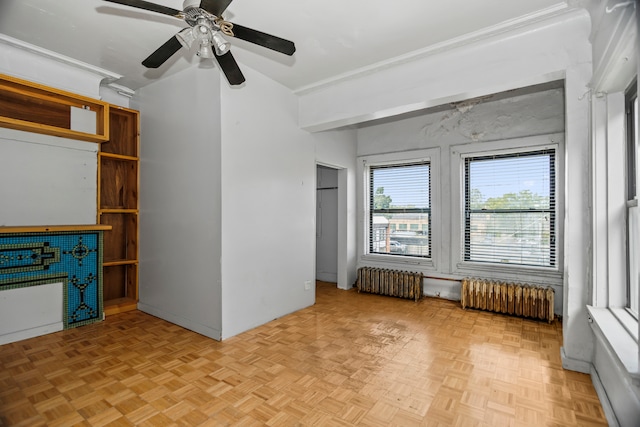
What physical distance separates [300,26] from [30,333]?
4.17 meters

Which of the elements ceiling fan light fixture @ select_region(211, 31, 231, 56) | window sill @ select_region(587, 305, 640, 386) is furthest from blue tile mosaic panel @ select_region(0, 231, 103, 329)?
window sill @ select_region(587, 305, 640, 386)

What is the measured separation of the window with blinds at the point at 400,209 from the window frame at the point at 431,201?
0.07 meters

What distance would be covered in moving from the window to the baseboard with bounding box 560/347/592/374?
651 mm

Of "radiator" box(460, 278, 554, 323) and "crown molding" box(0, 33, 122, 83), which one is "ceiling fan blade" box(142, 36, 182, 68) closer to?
"crown molding" box(0, 33, 122, 83)

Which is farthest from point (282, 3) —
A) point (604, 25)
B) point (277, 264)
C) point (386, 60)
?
point (277, 264)

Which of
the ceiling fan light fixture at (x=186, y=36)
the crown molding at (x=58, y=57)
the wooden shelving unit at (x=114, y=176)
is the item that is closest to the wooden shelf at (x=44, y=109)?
the wooden shelving unit at (x=114, y=176)

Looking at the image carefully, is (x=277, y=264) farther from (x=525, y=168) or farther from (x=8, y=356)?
(x=525, y=168)

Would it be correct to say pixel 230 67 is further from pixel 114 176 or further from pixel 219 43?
pixel 114 176

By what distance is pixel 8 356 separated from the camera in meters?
2.85

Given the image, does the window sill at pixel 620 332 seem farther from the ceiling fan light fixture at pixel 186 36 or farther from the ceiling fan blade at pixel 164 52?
the ceiling fan blade at pixel 164 52

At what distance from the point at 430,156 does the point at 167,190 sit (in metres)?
3.99

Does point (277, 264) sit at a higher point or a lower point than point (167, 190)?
lower

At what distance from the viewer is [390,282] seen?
5.11m

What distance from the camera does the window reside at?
2188 mm
